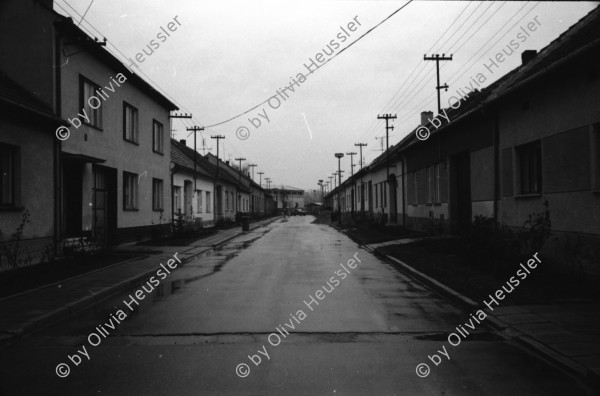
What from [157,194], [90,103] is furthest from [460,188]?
[157,194]

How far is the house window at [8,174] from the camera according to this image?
11.4 meters

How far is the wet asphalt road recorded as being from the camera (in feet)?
14.6

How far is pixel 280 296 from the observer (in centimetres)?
878

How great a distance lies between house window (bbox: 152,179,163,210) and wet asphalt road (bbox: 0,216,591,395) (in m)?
14.2

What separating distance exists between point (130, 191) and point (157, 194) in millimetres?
3674

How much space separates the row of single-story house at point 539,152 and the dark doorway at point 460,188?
1.6 inches

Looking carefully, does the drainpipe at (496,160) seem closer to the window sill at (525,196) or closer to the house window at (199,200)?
the window sill at (525,196)

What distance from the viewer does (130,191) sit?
20.1 m

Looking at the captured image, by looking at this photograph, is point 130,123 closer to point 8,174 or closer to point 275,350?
point 8,174

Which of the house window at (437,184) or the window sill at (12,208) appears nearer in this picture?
the window sill at (12,208)

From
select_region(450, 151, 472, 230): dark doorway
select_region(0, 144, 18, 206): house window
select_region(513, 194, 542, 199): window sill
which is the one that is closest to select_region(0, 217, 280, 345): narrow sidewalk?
select_region(0, 144, 18, 206): house window

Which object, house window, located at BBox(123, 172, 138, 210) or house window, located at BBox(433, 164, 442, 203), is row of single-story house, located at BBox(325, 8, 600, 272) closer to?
house window, located at BBox(433, 164, 442, 203)

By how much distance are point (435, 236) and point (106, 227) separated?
13324mm

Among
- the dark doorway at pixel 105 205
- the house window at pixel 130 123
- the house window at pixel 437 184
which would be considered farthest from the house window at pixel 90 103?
the house window at pixel 437 184
